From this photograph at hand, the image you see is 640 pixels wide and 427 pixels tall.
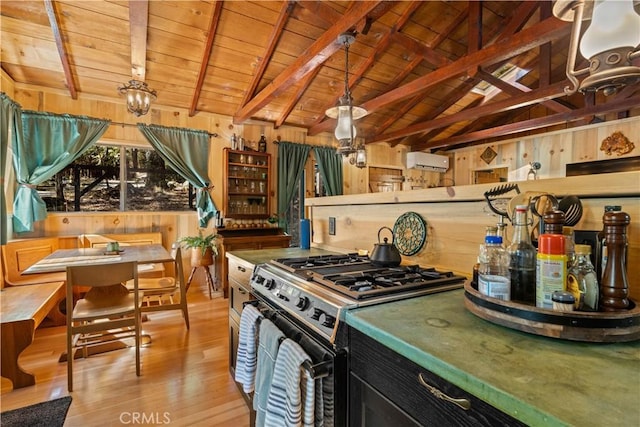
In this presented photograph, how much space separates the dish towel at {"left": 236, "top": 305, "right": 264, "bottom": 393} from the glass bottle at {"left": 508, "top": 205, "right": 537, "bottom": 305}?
0.97 metres

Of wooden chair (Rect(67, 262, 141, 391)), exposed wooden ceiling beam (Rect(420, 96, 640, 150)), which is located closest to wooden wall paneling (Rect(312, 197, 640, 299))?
wooden chair (Rect(67, 262, 141, 391))

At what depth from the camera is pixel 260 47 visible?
344cm

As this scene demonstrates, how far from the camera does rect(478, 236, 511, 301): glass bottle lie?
2.53 feet

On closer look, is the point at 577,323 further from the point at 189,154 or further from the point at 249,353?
the point at 189,154

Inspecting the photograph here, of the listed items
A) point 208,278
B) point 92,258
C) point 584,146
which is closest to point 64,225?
point 92,258

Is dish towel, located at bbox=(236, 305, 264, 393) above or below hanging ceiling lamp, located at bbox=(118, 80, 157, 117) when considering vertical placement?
below

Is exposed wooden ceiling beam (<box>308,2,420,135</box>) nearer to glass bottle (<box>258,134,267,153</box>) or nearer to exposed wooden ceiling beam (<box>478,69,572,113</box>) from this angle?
glass bottle (<box>258,134,267,153</box>)

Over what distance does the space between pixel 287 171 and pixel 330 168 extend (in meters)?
0.86

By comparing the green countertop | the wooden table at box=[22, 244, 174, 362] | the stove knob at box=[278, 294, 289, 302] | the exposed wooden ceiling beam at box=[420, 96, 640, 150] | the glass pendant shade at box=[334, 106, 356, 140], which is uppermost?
the exposed wooden ceiling beam at box=[420, 96, 640, 150]

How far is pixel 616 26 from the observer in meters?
0.84

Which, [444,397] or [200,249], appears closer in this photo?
[444,397]

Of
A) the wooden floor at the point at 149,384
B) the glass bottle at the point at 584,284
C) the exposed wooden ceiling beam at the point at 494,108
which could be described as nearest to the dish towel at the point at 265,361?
the wooden floor at the point at 149,384

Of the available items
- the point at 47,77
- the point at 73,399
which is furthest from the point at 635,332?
the point at 47,77

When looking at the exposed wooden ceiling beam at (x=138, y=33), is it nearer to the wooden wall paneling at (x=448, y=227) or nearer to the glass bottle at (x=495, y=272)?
the wooden wall paneling at (x=448, y=227)
